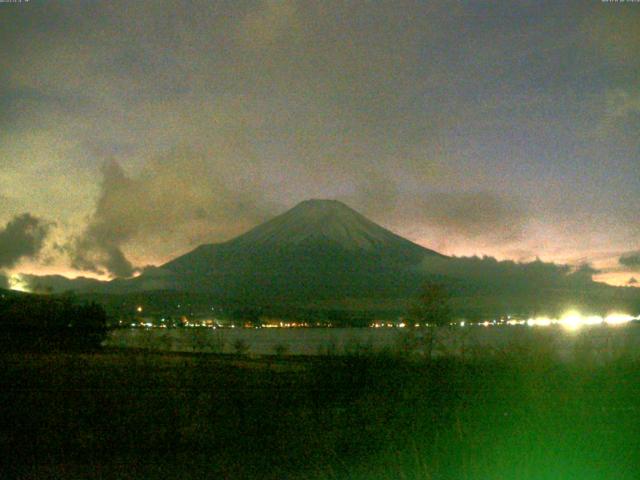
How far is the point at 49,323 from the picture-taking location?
3222 centimetres

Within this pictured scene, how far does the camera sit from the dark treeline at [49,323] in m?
30.3

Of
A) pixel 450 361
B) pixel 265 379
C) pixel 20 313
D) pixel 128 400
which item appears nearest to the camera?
pixel 128 400

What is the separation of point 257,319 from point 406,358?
2430 inches

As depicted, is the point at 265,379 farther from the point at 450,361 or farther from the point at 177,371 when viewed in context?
the point at 450,361

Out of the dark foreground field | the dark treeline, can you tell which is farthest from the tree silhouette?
the dark treeline

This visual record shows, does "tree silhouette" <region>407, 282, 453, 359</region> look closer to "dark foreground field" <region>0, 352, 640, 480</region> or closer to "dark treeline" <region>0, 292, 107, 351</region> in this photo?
"dark foreground field" <region>0, 352, 640, 480</region>

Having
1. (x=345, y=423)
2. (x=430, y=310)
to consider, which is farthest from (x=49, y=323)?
(x=345, y=423)

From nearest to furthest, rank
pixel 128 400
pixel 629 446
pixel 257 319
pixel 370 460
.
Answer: pixel 370 460 < pixel 629 446 < pixel 128 400 < pixel 257 319

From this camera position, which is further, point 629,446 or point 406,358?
point 406,358

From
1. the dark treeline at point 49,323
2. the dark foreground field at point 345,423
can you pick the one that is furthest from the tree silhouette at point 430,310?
the dark treeline at point 49,323

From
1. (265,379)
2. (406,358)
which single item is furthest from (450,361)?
(265,379)

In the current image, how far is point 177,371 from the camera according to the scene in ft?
72.4

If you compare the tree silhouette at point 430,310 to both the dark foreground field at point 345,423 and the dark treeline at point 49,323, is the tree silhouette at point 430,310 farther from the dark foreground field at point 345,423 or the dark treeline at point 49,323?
the dark treeline at point 49,323

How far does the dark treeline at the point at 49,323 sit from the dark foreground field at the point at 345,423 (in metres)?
13.5
